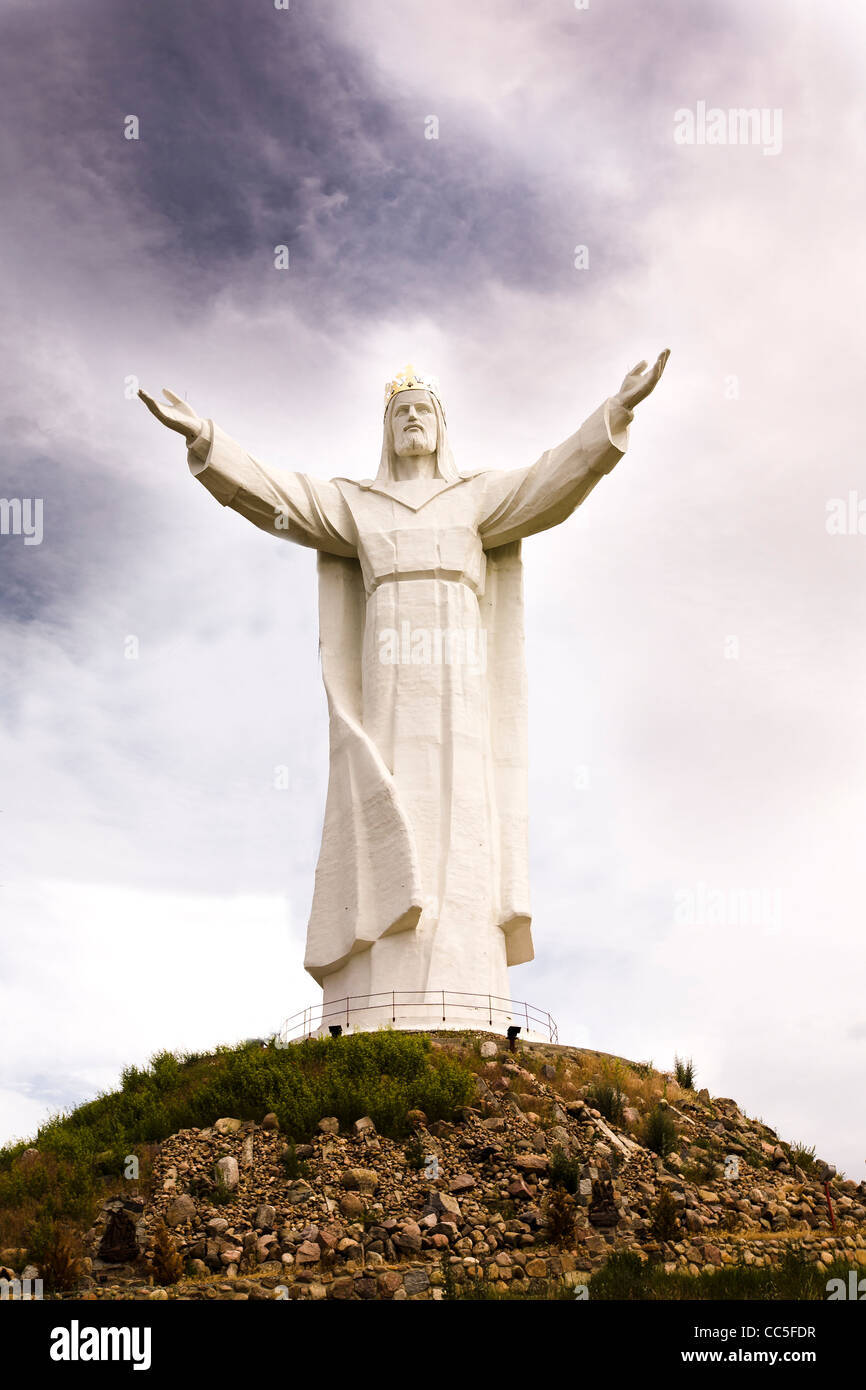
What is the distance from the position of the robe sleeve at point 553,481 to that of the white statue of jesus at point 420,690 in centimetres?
2

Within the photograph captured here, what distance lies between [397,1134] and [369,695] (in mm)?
6307

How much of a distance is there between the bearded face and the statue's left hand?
9.15 ft

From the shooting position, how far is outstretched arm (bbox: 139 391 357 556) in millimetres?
17484

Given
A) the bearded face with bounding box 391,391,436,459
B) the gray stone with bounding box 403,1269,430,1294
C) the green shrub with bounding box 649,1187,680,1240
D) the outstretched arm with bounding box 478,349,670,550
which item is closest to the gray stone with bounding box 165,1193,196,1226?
the gray stone with bounding box 403,1269,430,1294

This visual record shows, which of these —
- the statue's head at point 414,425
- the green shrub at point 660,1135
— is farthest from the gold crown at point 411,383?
the green shrub at point 660,1135

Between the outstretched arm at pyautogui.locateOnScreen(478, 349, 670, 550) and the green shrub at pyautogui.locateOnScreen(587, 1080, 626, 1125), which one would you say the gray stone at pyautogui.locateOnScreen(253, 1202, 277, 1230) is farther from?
the outstretched arm at pyautogui.locateOnScreen(478, 349, 670, 550)

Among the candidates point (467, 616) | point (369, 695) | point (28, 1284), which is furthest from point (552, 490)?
point (28, 1284)

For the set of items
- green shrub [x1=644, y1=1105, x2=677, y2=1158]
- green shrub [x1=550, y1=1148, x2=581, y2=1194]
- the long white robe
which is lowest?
green shrub [x1=550, y1=1148, x2=581, y2=1194]

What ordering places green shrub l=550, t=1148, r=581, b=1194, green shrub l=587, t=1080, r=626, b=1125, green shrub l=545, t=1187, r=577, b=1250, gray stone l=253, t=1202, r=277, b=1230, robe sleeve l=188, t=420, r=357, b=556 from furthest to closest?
robe sleeve l=188, t=420, r=357, b=556 < green shrub l=587, t=1080, r=626, b=1125 < green shrub l=550, t=1148, r=581, b=1194 < gray stone l=253, t=1202, r=277, b=1230 < green shrub l=545, t=1187, r=577, b=1250

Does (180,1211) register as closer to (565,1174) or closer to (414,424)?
(565,1174)

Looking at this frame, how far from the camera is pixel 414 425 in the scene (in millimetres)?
18734
